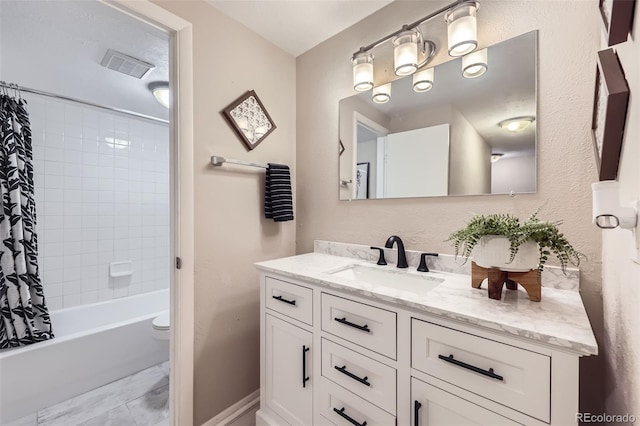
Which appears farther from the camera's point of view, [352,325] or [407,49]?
[407,49]

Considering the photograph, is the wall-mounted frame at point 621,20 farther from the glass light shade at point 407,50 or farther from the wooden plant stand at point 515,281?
the glass light shade at point 407,50

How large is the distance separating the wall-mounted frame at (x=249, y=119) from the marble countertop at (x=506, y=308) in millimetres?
922

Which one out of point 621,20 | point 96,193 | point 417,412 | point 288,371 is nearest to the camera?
point 621,20

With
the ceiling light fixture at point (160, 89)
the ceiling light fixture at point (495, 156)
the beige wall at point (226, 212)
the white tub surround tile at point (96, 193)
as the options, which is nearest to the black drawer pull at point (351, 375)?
the beige wall at point (226, 212)

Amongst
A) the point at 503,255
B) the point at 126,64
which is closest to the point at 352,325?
the point at 503,255

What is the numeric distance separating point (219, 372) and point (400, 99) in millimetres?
1839

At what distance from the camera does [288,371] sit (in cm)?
125

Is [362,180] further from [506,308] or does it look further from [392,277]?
[506,308]

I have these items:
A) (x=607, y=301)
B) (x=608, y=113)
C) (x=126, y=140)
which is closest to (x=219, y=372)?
(x=607, y=301)

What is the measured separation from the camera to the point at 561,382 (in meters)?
0.63

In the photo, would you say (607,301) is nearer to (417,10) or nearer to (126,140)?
(417,10)

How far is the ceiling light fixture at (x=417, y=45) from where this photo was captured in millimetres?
1149

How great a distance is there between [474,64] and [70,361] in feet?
9.62

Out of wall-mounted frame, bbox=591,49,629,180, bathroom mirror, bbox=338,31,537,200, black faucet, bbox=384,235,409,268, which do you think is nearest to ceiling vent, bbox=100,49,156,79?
bathroom mirror, bbox=338,31,537,200
